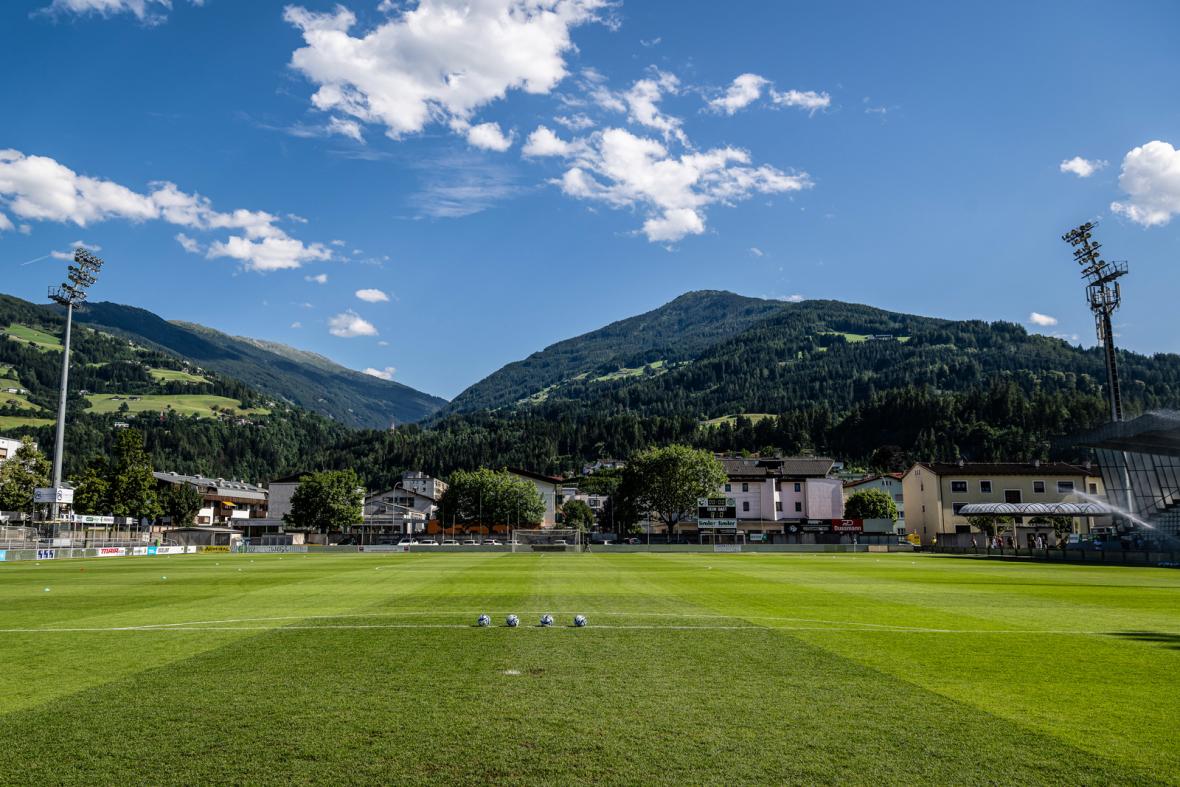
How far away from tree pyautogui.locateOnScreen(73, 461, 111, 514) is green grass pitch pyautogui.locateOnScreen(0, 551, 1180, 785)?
3127 inches

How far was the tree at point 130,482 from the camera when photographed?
89750mm

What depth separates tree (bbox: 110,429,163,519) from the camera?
89.8m

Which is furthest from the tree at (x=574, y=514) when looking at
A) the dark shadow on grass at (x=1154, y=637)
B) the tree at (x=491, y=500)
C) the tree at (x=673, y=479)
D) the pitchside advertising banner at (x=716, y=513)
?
the dark shadow on grass at (x=1154, y=637)

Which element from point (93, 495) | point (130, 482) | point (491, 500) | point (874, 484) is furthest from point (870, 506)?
point (93, 495)

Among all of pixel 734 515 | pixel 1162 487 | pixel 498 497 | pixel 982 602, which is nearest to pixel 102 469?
pixel 498 497

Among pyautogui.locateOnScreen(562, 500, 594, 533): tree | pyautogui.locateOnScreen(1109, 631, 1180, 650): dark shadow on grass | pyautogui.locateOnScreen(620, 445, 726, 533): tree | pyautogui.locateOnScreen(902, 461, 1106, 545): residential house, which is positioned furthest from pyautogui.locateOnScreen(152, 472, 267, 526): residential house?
pyautogui.locateOnScreen(1109, 631, 1180, 650): dark shadow on grass

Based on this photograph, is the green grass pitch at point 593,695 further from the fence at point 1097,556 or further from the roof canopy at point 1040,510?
the roof canopy at point 1040,510

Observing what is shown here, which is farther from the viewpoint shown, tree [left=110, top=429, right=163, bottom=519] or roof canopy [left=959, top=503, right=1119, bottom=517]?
tree [left=110, top=429, right=163, bottom=519]

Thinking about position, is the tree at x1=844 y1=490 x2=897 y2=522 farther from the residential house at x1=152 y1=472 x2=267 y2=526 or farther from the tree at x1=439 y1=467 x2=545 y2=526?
the residential house at x1=152 y1=472 x2=267 y2=526

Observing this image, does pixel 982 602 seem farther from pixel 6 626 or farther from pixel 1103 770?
pixel 6 626

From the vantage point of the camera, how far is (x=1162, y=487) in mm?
74125

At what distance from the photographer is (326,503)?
105750mm

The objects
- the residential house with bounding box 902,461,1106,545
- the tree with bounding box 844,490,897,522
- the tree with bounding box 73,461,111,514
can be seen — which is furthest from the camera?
the tree with bounding box 844,490,897,522

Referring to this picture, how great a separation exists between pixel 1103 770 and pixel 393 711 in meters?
7.29
